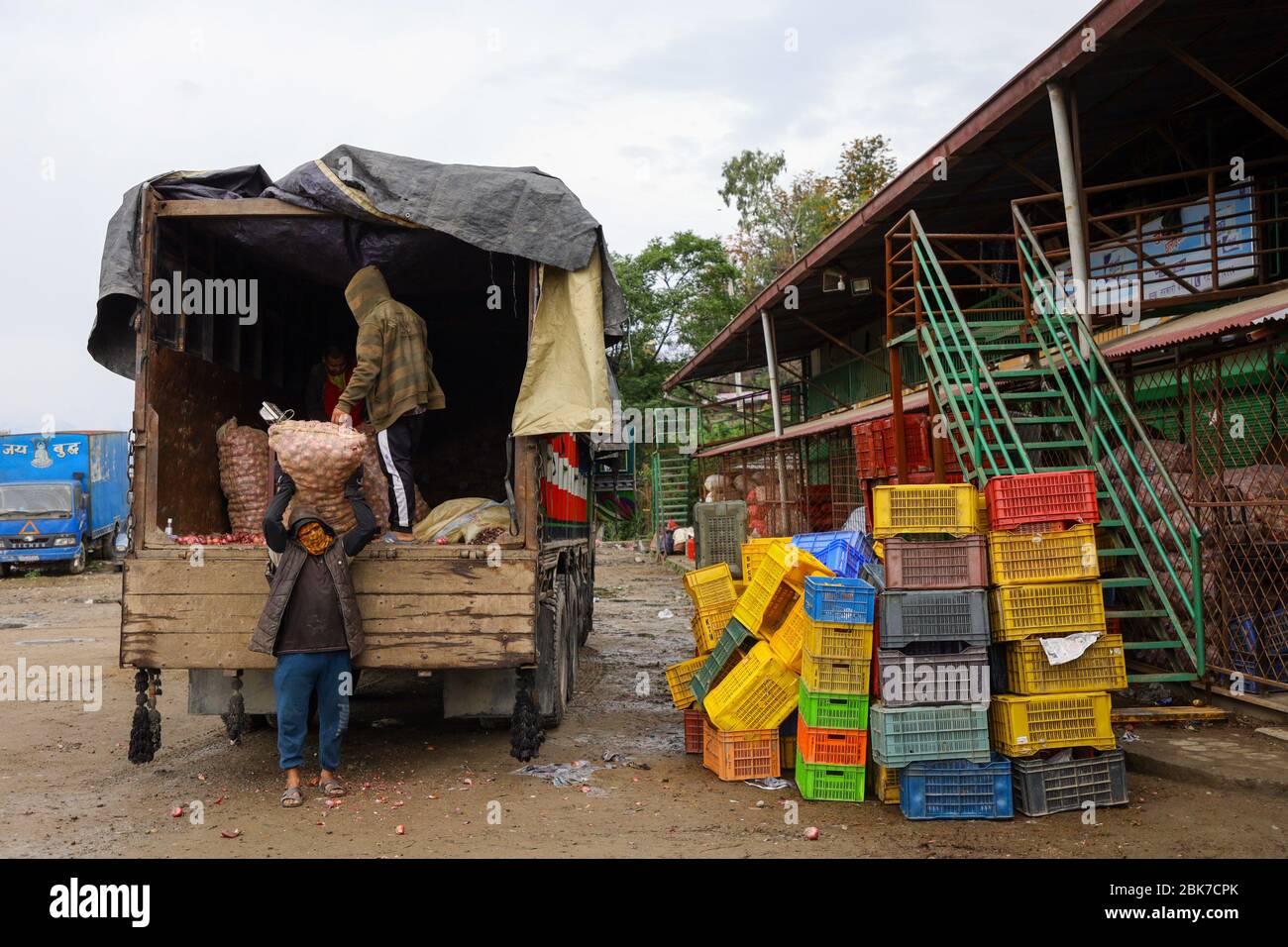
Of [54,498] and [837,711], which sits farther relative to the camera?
[54,498]

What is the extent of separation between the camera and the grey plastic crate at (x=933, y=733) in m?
5.17

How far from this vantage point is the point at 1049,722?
523 cm

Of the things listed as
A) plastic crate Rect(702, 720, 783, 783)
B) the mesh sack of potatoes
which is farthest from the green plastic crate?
the mesh sack of potatoes

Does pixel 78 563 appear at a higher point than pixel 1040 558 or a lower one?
lower

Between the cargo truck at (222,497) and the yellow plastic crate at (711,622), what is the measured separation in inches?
43.6

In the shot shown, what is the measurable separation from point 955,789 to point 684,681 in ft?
7.26

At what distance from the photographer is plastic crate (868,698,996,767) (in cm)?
517

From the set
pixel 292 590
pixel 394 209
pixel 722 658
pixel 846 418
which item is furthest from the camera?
pixel 846 418

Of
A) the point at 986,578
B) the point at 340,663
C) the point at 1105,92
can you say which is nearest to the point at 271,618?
the point at 340,663

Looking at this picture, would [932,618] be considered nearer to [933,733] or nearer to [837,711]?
[933,733]

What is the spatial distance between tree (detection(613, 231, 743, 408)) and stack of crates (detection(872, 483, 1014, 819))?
29574 mm

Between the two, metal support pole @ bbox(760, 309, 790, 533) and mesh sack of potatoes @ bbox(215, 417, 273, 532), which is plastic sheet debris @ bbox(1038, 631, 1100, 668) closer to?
mesh sack of potatoes @ bbox(215, 417, 273, 532)

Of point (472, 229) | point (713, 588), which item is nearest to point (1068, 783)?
point (713, 588)

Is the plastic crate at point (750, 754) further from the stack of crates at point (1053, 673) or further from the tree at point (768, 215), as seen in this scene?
the tree at point (768, 215)
